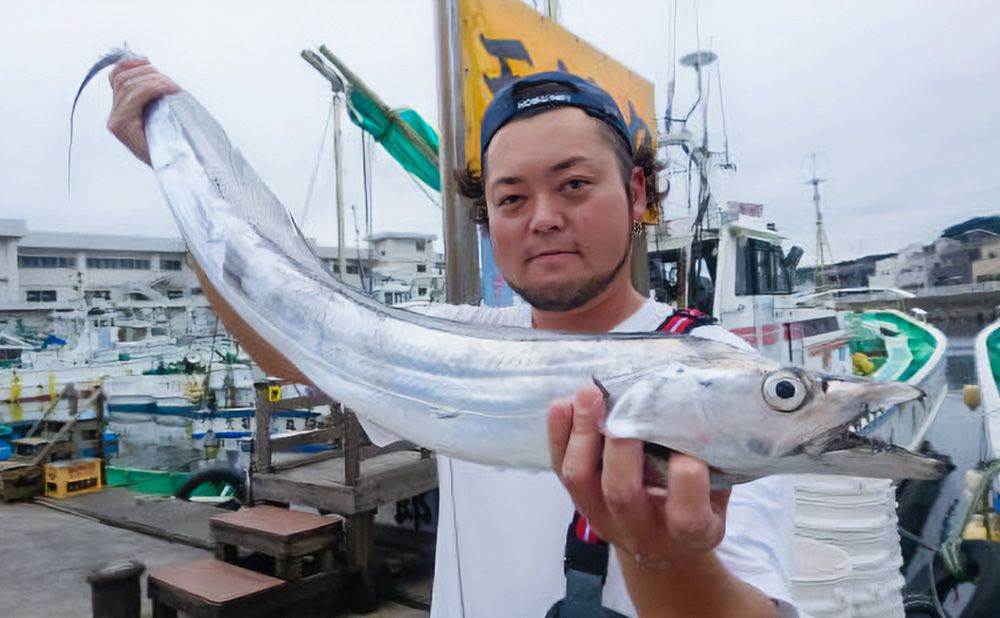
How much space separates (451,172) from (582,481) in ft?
7.44

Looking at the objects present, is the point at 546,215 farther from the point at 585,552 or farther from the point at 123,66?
the point at 123,66

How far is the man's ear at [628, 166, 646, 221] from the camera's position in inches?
71.2

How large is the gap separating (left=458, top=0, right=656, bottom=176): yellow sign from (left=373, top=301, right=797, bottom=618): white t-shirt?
1578 millimetres

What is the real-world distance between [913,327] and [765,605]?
16736 mm

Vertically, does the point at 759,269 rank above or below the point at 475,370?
above

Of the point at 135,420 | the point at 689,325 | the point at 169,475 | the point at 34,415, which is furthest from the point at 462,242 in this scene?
the point at 34,415

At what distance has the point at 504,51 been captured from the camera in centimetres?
335

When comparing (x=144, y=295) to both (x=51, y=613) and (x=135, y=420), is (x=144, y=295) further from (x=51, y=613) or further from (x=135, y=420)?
(x=51, y=613)

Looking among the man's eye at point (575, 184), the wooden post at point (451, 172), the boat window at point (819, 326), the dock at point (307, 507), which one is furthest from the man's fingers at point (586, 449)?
the boat window at point (819, 326)

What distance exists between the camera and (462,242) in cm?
328

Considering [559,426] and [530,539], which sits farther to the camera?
[530,539]

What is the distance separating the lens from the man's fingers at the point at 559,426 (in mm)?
1275

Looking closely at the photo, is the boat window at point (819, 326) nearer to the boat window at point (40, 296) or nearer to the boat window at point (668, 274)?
the boat window at point (668, 274)

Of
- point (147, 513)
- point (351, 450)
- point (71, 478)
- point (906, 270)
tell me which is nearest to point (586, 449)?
point (351, 450)
